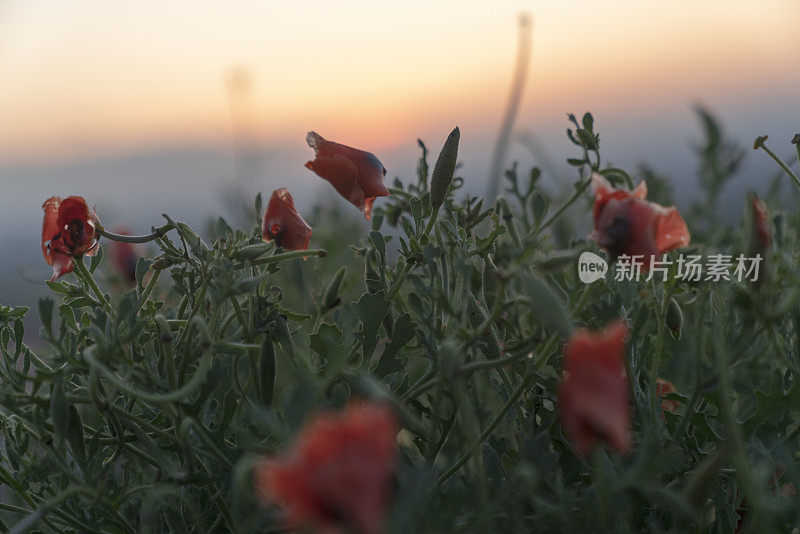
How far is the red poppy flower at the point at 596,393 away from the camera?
307 mm

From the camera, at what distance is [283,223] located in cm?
47

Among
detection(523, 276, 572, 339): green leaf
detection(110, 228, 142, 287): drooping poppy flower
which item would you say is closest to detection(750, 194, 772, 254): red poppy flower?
detection(523, 276, 572, 339): green leaf

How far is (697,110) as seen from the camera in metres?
0.85

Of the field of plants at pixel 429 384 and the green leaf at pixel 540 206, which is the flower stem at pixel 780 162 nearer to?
the field of plants at pixel 429 384

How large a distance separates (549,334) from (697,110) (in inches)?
23.0

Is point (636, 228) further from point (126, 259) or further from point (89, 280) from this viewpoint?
point (126, 259)

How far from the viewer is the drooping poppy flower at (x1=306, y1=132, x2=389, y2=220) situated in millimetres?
493

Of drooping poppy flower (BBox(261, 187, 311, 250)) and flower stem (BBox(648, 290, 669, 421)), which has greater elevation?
drooping poppy flower (BBox(261, 187, 311, 250))

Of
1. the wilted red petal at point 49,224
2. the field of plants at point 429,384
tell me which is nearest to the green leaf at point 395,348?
the field of plants at point 429,384

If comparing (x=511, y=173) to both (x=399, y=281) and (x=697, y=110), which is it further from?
(x=697, y=110)

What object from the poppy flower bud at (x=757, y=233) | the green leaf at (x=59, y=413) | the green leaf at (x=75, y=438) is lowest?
the green leaf at (x=75, y=438)

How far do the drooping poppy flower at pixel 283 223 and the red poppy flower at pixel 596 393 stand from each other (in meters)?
0.21

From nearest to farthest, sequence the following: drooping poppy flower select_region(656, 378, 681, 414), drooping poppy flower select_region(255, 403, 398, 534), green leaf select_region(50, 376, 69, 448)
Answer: drooping poppy flower select_region(255, 403, 398, 534) → green leaf select_region(50, 376, 69, 448) → drooping poppy flower select_region(656, 378, 681, 414)

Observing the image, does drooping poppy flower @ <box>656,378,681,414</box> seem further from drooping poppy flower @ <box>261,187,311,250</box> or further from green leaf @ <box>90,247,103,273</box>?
green leaf @ <box>90,247,103,273</box>
